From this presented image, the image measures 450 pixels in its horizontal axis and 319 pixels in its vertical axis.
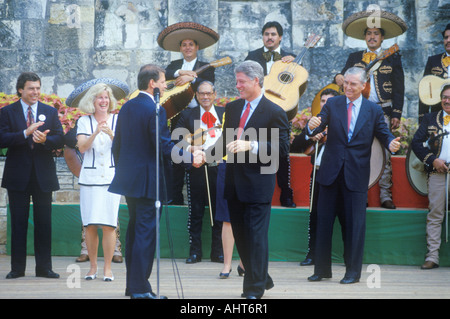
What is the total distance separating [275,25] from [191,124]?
5.85ft

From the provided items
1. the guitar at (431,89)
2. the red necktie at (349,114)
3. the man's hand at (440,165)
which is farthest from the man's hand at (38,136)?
the guitar at (431,89)

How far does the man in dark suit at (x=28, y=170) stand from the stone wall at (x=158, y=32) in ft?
15.0

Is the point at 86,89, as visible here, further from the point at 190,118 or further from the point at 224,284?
the point at 224,284

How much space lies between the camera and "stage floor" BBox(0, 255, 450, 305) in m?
6.30

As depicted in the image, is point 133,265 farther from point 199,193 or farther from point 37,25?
point 37,25

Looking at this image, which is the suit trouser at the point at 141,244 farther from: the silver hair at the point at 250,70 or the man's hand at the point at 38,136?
the man's hand at the point at 38,136

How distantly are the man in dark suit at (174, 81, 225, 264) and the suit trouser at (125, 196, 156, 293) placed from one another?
2.27 metres

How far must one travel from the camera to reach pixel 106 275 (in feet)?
23.0

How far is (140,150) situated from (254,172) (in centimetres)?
88

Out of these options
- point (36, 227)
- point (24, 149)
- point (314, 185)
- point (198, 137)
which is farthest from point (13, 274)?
point (314, 185)

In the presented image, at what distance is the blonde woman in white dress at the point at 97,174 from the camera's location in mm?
7004

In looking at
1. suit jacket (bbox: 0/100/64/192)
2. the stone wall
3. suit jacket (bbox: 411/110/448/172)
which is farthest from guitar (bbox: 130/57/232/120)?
the stone wall

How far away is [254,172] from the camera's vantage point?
5980 mm

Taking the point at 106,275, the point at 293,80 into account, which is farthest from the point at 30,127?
the point at 293,80
